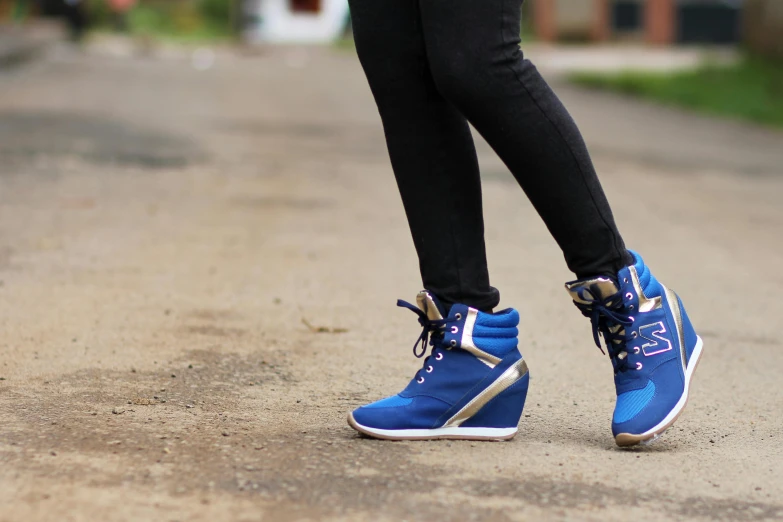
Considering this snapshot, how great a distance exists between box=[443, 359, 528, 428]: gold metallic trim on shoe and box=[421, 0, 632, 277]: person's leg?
23 centimetres

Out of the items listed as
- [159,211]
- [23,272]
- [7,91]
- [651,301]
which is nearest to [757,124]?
[7,91]

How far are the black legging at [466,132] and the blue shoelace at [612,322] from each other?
0.19 feet

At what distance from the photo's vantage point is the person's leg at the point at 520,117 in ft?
6.49

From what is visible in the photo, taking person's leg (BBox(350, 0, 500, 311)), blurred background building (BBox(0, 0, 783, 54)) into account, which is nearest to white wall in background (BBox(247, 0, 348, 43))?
blurred background building (BBox(0, 0, 783, 54))

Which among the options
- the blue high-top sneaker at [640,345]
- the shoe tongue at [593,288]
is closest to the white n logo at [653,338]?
the blue high-top sneaker at [640,345]

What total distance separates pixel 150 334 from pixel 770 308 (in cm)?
196

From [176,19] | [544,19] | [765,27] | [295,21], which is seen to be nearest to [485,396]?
[765,27]

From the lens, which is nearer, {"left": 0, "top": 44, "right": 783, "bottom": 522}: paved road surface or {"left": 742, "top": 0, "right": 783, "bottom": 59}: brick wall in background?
{"left": 0, "top": 44, "right": 783, "bottom": 522}: paved road surface

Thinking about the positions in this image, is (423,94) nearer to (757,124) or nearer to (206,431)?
(206,431)

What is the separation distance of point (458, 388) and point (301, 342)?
958mm

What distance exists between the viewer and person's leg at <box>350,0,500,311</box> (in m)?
2.12

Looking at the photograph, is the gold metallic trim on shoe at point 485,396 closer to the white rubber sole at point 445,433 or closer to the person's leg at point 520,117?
the white rubber sole at point 445,433

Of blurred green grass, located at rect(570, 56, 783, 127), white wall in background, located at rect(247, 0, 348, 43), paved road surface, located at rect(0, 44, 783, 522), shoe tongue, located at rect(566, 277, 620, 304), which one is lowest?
white wall in background, located at rect(247, 0, 348, 43)

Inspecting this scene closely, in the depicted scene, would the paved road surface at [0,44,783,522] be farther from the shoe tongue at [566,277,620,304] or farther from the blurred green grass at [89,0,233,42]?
the blurred green grass at [89,0,233,42]
